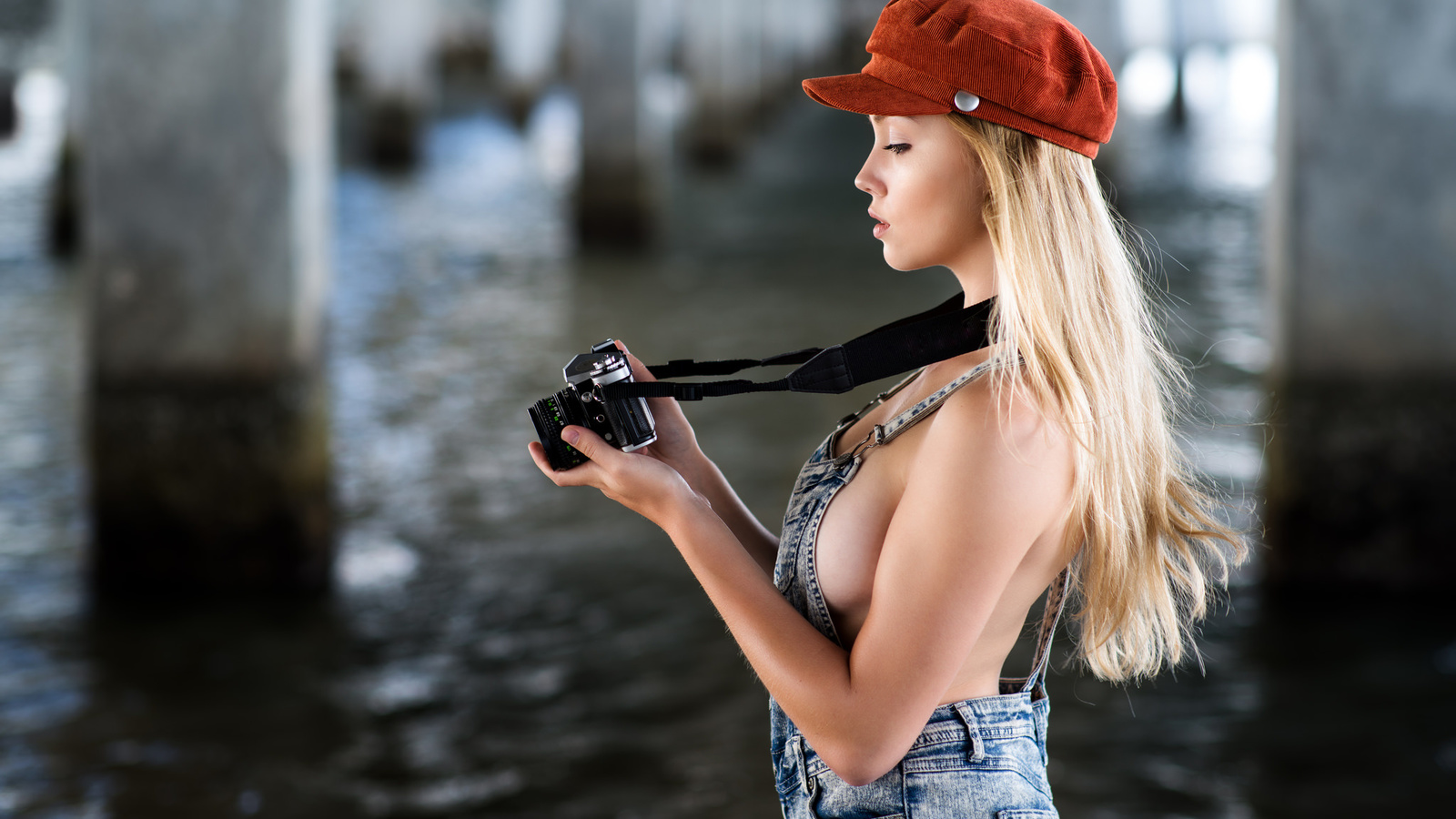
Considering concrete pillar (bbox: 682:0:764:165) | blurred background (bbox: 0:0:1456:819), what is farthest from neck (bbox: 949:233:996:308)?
concrete pillar (bbox: 682:0:764:165)

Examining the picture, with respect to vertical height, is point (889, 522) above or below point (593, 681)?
above

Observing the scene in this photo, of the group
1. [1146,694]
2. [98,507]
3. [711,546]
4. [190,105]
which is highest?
[190,105]

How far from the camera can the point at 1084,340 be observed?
1582mm

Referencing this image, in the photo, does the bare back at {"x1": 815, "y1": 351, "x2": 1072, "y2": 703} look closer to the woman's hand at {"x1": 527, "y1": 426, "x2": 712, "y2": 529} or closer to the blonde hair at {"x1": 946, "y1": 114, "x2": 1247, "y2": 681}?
the blonde hair at {"x1": 946, "y1": 114, "x2": 1247, "y2": 681}

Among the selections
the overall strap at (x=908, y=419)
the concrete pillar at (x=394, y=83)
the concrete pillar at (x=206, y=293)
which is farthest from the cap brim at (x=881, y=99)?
the concrete pillar at (x=394, y=83)

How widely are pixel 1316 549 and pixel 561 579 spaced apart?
317cm

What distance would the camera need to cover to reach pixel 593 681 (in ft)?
16.1

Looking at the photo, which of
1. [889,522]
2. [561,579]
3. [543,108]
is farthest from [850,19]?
[889,522]

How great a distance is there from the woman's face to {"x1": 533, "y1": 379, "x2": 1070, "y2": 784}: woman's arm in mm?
228

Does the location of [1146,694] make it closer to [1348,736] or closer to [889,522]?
[1348,736]

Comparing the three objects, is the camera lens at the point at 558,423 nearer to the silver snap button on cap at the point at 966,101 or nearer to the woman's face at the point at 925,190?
the woman's face at the point at 925,190

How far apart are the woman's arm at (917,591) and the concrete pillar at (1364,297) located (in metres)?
4.12

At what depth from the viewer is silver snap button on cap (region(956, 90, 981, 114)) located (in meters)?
1.56

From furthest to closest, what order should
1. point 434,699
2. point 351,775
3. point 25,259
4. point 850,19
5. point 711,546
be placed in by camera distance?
point 850,19
point 25,259
point 434,699
point 351,775
point 711,546
